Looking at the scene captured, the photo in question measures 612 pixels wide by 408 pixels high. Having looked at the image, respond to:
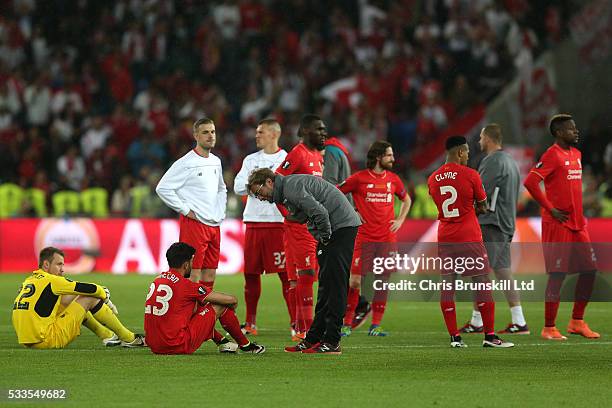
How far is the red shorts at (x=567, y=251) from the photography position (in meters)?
13.5

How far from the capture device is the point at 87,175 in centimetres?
2683

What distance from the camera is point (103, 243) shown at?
23.7m

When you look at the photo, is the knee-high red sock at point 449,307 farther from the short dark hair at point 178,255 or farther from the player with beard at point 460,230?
the short dark hair at point 178,255

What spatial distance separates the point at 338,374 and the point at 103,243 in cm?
1428

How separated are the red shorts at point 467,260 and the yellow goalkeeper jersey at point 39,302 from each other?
11.3ft

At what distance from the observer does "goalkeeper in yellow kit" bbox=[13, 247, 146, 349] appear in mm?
11789

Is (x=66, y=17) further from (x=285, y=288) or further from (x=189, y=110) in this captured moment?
(x=285, y=288)

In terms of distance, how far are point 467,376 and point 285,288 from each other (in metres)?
4.60

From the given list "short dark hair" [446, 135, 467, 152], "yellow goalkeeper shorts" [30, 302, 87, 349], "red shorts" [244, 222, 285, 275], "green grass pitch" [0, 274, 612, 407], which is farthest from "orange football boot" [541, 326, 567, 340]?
"yellow goalkeeper shorts" [30, 302, 87, 349]

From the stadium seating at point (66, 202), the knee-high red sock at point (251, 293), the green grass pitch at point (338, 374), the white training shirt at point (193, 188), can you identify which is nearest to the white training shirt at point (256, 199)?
the white training shirt at point (193, 188)

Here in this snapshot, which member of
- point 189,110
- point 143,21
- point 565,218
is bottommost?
point 565,218

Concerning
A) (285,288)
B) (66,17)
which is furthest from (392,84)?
(285,288)

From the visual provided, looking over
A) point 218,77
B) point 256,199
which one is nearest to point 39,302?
point 256,199

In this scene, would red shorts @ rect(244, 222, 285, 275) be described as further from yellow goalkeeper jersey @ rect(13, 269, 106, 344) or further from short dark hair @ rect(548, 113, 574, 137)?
short dark hair @ rect(548, 113, 574, 137)
